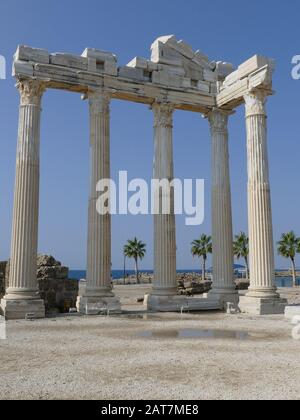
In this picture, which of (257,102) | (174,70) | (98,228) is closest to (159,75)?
(174,70)

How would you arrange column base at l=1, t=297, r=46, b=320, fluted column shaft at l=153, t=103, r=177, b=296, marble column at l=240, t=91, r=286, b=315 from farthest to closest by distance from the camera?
fluted column shaft at l=153, t=103, r=177, b=296, marble column at l=240, t=91, r=286, b=315, column base at l=1, t=297, r=46, b=320

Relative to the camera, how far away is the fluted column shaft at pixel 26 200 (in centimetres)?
2273

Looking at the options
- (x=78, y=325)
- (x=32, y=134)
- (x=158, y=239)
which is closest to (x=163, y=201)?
(x=158, y=239)

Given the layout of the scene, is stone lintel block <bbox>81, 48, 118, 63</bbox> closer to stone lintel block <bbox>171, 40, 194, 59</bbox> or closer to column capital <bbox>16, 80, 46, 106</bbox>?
column capital <bbox>16, 80, 46, 106</bbox>

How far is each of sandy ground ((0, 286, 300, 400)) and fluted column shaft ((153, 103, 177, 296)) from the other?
21.6ft

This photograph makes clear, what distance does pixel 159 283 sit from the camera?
1049 inches

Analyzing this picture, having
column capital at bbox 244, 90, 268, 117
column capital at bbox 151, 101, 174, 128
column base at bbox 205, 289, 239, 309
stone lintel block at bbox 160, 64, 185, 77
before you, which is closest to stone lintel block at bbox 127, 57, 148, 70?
stone lintel block at bbox 160, 64, 185, 77

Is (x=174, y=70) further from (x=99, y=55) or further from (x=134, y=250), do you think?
(x=134, y=250)

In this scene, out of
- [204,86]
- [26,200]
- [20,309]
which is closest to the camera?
[20,309]

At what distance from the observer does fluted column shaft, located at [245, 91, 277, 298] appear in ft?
82.9

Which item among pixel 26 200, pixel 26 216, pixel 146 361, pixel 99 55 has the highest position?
pixel 99 55

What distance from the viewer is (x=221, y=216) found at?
94.5 ft

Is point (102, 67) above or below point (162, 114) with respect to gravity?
above

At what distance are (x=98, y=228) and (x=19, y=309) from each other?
599 cm
